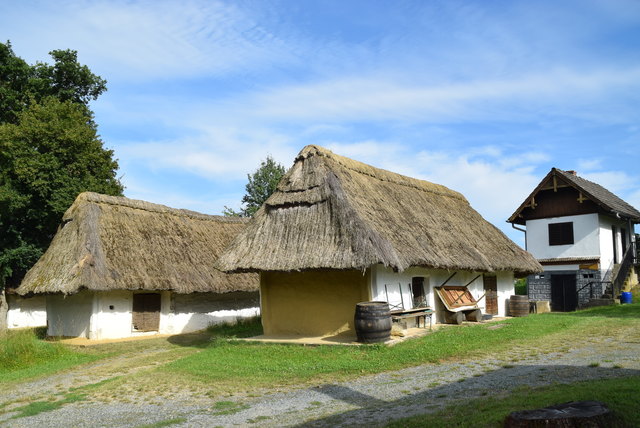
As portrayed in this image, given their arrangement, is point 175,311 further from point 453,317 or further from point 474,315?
point 474,315

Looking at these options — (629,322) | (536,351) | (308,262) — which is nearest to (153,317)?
(308,262)

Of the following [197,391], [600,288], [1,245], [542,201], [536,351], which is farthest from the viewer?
[542,201]

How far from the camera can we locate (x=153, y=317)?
20391 millimetres

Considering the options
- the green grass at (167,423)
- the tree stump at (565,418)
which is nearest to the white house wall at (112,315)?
the green grass at (167,423)

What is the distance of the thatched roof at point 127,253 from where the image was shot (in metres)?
18.4

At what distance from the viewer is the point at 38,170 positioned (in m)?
23.2

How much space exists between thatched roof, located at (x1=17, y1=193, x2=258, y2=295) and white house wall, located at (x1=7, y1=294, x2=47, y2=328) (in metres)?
7.27

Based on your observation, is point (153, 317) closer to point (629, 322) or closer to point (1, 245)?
point (1, 245)

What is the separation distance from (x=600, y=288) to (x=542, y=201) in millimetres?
5134

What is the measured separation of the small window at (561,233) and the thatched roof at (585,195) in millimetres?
1611

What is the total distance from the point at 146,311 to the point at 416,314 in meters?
10.2

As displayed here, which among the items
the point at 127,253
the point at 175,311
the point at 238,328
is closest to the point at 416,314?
the point at 238,328

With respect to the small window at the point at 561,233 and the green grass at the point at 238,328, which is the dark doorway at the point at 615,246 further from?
the green grass at the point at 238,328

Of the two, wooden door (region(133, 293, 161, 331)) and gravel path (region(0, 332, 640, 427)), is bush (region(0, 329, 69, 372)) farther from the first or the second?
gravel path (region(0, 332, 640, 427))
